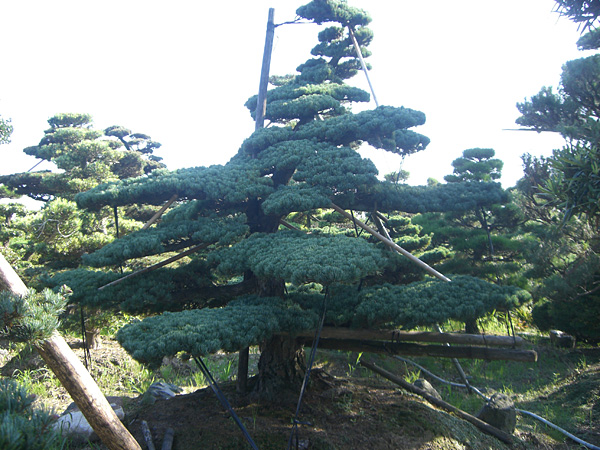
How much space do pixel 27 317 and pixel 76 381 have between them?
0.97 m

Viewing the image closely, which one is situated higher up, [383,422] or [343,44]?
[343,44]

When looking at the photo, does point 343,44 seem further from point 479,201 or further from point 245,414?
point 245,414

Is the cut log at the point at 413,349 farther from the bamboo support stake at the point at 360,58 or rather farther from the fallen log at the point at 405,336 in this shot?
the bamboo support stake at the point at 360,58

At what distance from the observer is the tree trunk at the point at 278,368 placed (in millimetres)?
6207

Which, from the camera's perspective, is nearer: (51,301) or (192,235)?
(51,301)

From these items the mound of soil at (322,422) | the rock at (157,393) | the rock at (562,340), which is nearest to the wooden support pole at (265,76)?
the mound of soil at (322,422)

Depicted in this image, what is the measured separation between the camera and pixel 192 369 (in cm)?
943

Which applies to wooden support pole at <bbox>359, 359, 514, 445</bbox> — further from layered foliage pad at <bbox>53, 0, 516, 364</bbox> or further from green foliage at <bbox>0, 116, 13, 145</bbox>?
green foliage at <bbox>0, 116, 13, 145</bbox>

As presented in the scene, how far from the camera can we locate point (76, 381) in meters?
3.66

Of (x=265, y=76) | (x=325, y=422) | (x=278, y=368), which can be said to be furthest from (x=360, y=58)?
(x=325, y=422)

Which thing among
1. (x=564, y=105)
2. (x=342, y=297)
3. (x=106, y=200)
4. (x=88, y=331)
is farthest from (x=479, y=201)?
(x=88, y=331)

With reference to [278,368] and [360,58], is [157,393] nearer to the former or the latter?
[278,368]

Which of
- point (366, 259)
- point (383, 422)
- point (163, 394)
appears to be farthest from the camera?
point (163, 394)

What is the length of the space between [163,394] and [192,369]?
241cm
